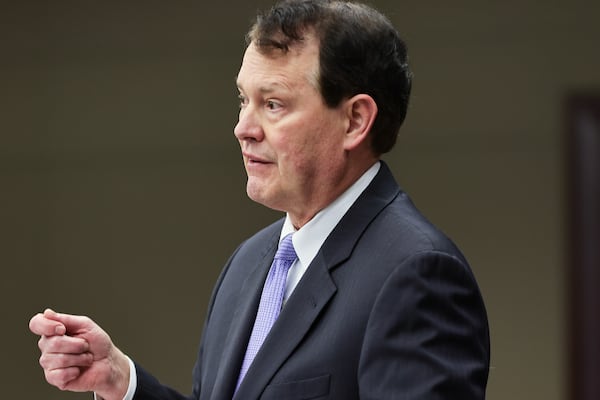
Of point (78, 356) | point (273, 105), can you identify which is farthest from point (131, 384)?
point (273, 105)

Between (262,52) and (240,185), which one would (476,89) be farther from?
(262,52)

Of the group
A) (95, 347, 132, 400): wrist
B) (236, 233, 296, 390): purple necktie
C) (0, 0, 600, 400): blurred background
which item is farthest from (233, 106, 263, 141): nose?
(0, 0, 600, 400): blurred background

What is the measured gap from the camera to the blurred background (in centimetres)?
429

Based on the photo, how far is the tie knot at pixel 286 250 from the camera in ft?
6.19

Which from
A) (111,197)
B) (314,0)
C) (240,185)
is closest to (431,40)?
(240,185)

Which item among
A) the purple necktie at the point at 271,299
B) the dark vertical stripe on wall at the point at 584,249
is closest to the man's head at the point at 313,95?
the purple necktie at the point at 271,299

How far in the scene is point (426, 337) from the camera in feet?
5.13

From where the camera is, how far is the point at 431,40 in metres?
4.39

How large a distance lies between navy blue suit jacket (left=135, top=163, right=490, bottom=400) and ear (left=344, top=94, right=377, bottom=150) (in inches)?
3.4

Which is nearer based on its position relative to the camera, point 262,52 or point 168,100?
point 262,52

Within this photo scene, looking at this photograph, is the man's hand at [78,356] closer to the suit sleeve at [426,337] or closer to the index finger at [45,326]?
the index finger at [45,326]

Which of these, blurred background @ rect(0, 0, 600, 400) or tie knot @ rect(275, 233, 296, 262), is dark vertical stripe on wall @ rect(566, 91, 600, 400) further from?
tie knot @ rect(275, 233, 296, 262)

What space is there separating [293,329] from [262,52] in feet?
1.50

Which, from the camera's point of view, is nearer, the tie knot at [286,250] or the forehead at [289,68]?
the forehead at [289,68]
